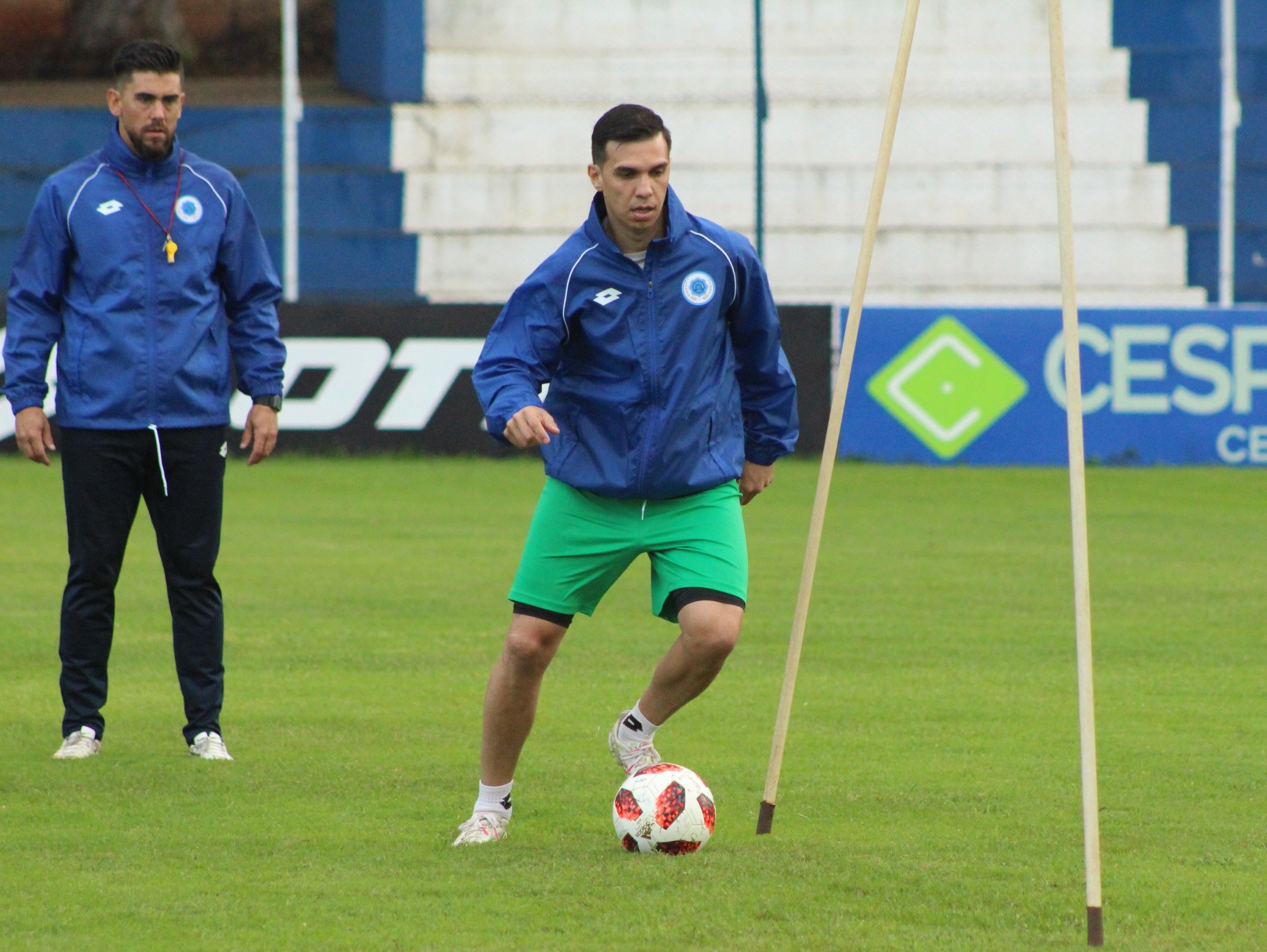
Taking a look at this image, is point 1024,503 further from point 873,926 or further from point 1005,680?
point 873,926

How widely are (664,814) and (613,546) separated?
2.23 ft

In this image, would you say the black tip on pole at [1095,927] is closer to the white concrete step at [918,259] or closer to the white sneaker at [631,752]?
the white sneaker at [631,752]

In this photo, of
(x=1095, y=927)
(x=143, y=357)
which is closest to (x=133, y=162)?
(x=143, y=357)

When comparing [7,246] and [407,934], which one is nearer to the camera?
[407,934]

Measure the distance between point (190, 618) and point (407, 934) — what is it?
2.16m

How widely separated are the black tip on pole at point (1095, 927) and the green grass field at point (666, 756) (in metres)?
0.03

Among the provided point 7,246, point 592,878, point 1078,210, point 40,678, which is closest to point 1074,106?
point 1078,210

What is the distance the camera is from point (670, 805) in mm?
4648

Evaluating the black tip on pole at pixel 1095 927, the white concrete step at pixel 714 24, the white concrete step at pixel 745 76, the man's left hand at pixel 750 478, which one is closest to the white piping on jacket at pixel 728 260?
the man's left hand at pixel 750 478

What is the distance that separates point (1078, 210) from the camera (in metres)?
22.4

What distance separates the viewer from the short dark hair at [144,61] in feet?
18.3

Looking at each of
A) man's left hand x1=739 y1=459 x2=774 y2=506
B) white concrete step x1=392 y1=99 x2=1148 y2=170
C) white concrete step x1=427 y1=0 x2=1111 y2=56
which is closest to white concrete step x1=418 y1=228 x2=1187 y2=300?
white concrete step x1=392 y1=99 x2=1148 y2=170

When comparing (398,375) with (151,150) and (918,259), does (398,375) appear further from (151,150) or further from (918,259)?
(151,150)

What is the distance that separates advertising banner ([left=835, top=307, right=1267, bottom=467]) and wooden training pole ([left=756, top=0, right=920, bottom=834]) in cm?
1134
